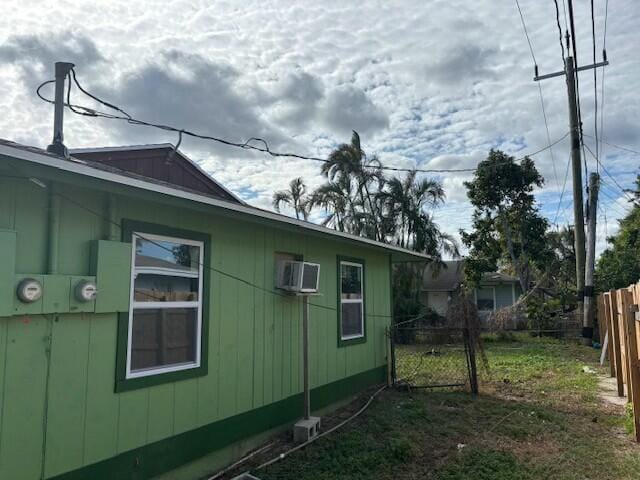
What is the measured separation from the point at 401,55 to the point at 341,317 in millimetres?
5129

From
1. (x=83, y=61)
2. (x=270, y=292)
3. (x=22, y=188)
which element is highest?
(x=83, y=61)

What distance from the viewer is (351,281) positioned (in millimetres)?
7812

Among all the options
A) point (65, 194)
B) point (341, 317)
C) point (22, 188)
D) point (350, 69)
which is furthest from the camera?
point (350, 69)

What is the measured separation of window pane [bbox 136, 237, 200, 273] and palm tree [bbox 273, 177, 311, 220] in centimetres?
1401

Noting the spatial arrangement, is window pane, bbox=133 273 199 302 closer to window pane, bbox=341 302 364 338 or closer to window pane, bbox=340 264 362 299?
window pane, bbox=340 264 362 299

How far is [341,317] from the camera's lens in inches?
289

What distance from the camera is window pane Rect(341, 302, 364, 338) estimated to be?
297 inches

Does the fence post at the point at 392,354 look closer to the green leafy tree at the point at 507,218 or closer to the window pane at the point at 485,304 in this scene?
the green leafy tree at the point at 507,218

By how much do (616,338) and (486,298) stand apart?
57.9ft

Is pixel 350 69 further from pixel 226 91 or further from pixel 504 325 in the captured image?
pixel 504 325

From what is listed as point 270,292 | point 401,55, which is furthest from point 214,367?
point 401,55

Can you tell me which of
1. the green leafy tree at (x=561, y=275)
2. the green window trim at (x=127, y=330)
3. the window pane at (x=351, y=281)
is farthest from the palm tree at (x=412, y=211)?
the green window trim at (x=127, y=330)

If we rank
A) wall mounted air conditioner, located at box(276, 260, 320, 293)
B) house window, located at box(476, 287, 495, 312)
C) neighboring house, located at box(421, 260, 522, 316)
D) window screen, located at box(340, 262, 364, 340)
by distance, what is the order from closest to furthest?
wall mounted air conditioner, located at box(276, 260, 320, 293), window screen, located at box(340, 262, 364, 340), neighboring house, located at box(421, 260, 522, 316), house window, located at box(476, 287, 495, 312)

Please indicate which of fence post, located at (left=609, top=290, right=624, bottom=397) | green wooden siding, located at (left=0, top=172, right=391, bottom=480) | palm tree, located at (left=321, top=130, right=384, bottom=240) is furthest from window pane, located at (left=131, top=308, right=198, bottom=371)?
palm tree, located at (left=321, top=130, right=384, bottom=240)
